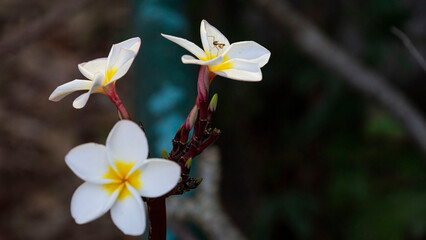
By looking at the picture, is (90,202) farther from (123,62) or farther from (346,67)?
(346,67)

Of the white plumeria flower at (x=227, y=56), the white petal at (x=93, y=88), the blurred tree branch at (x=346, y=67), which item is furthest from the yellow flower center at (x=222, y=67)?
the blurred tree branch at (x=346, y=67)

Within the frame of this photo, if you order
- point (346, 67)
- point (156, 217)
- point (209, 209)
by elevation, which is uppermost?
point (156, 217)

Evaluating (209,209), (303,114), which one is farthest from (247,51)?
(303,114)

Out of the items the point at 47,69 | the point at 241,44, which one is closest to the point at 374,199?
the point at 241,44

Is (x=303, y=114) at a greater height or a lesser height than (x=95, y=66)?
lesser

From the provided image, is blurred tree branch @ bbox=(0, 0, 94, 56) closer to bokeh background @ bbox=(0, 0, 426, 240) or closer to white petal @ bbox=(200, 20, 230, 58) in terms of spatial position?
bokeh background @ bbox=(0, 0, 426, 240)

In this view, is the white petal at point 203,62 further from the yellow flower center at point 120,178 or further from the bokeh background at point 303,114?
the bokeh background at point 303,114

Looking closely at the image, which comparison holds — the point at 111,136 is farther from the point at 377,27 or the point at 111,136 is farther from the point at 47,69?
the point at 47,69
